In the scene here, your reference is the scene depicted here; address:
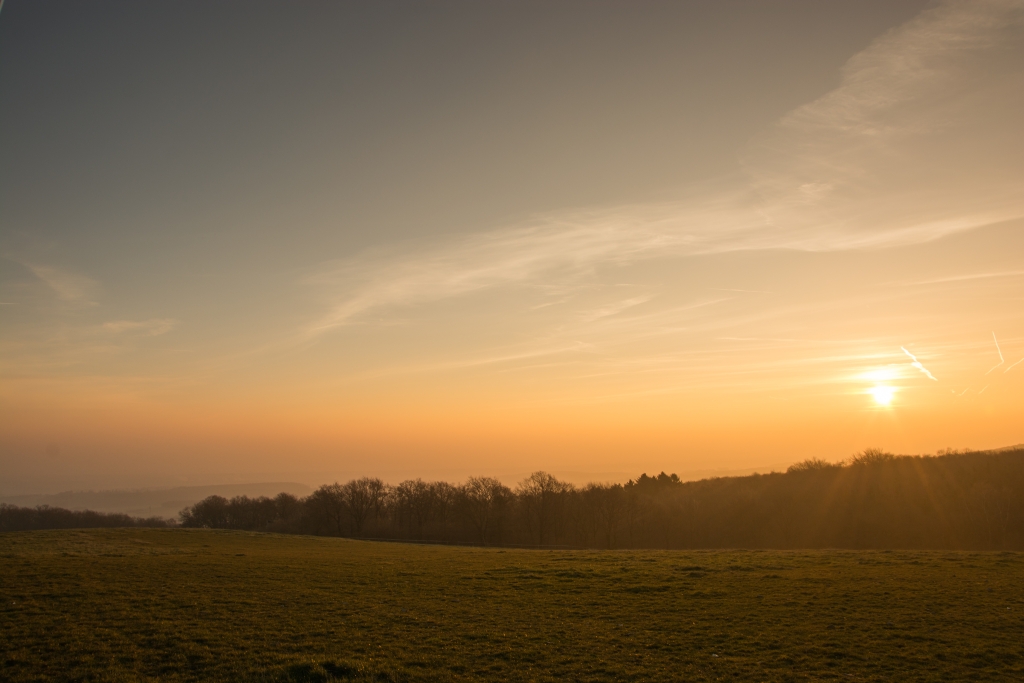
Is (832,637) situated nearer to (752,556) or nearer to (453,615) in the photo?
(453,615)

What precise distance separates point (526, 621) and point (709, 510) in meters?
91.9

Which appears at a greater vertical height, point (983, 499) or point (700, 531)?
point (983, 499)

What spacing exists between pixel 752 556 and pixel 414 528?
95.1 meters

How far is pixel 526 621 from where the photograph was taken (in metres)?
21.7

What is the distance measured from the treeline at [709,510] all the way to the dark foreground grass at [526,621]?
50367mm

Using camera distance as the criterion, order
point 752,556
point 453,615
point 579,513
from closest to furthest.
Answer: point 453,615
point 752,556
point 579,513

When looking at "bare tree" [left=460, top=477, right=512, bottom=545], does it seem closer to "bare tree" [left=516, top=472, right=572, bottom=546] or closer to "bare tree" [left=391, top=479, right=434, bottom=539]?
"bare tree" [left=516, top=472, right=572, bottom=546]

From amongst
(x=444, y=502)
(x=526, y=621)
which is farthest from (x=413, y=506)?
(x=526, y=621)

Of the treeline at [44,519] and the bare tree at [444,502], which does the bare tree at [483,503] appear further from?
the treeline at [44,519]

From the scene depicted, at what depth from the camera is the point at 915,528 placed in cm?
7706

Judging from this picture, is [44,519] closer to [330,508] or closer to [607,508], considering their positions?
[330,508]

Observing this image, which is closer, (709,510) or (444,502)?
(709,510)

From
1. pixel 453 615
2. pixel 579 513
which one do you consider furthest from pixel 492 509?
pixel 453 615

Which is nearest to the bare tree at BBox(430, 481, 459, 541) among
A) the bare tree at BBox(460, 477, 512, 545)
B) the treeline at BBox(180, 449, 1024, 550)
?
the treeline at BBox(180, 449, 1024, 550)
